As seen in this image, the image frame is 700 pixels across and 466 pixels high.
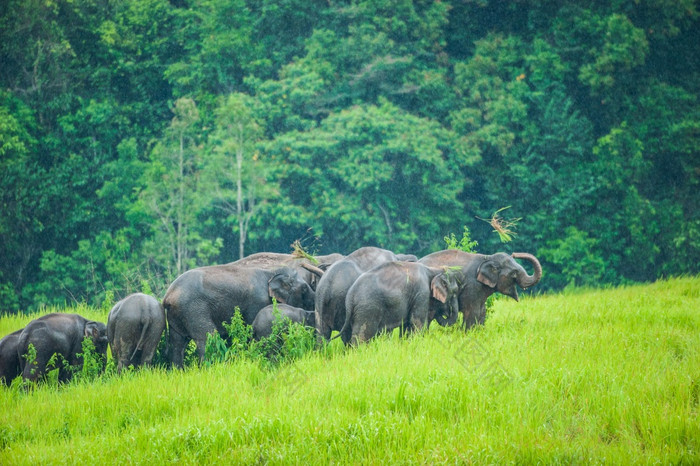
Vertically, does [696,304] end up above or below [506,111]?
below

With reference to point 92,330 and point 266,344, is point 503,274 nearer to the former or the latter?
point 266,344

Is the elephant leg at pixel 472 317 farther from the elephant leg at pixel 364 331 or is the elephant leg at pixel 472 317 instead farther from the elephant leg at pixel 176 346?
the elephant leg at pixel 176 346

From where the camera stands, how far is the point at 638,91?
25.2m

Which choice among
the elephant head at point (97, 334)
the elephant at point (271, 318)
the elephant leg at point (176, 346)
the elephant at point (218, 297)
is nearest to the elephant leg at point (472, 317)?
the elephant at point (271, 318)

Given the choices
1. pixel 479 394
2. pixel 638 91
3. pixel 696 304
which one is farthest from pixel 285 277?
pixel 638 91

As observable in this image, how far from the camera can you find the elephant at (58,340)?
344 inches

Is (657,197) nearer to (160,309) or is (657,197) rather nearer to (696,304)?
(696,304)

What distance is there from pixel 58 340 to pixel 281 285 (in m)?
2.83

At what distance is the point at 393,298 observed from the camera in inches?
354

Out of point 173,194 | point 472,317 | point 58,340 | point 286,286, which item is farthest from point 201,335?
point 173,194

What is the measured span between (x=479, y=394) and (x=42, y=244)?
21919mm

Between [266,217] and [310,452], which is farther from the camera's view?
[266,217]

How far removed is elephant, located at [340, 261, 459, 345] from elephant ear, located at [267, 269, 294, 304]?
121 centimetres

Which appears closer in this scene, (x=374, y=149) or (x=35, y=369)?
(x=35, y=369)
